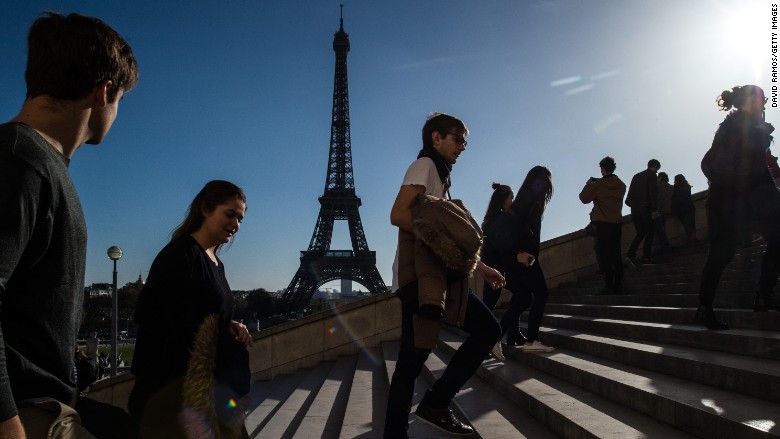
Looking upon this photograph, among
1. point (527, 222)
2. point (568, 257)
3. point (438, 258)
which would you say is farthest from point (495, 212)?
point (568, 257)

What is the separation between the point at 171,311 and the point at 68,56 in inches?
45.5

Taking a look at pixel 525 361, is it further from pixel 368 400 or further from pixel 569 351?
pixel 368 400

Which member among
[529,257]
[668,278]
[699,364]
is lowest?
[699,364]

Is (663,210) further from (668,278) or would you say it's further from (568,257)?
(668,278)

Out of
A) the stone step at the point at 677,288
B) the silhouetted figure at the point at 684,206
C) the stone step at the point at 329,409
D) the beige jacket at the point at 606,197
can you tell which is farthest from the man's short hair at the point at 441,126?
the silhouetted figure at the point at 684,206

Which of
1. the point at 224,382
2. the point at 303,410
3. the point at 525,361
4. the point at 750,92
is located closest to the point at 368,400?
the point at 303,410

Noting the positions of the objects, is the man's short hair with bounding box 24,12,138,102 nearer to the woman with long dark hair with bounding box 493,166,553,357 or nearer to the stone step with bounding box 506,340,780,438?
the stone step with bounding box 506,340,780,438

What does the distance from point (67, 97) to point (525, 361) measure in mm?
4477

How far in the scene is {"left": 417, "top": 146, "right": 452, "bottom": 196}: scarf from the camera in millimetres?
3096

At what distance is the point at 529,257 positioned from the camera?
16.4 ft

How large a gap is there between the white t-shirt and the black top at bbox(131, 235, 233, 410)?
100 centimetres

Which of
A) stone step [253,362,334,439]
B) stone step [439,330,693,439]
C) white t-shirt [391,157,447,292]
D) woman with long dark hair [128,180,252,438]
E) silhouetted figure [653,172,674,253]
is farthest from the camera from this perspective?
silhouetted figure [653,172,674,253]

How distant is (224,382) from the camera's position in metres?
2.20

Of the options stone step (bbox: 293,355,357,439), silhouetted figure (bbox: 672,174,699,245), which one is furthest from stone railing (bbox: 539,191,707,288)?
stone step (bbox: 293,355,357,439)
